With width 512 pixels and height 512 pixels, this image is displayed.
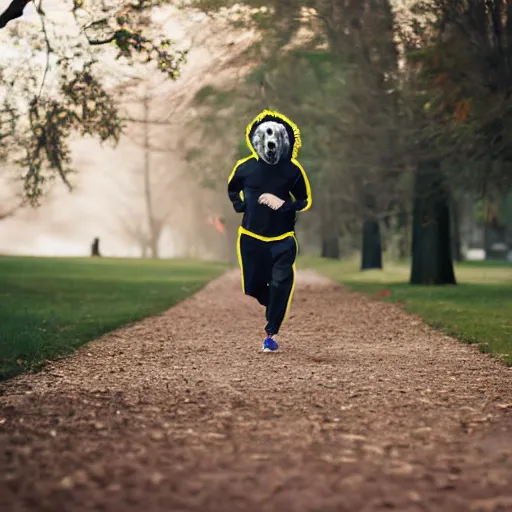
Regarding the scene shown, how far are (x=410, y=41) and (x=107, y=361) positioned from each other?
40.4ft

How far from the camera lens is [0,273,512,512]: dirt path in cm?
448

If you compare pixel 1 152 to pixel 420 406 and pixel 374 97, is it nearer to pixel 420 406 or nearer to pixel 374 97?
pixel 374 97

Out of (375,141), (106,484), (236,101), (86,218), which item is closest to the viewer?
(106,484)

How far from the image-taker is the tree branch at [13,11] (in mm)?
13391

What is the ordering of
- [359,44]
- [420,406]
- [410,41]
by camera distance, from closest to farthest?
[420,406]
[410,41]
[359,44]

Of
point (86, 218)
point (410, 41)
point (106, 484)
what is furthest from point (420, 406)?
point (86, 218)

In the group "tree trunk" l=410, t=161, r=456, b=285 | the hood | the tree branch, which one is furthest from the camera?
"tree trunk" l=410, t=161, r=456, b=285

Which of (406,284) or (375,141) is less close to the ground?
(375,141)

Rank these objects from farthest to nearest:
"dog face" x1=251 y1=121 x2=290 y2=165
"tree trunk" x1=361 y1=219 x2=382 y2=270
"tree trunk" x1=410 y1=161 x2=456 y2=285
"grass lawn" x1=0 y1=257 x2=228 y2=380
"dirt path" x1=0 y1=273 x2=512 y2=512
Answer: "tree trunk" x1=361 y1=219 x2=382 y2=270
"tree trunk" x1=410 y1=161 x2=456 y2=285
"grass lawn" x1=0 y1=257 x2=228 y2=380
"dog face" x1=251 y1=121 x2=290 y2=165
"dirt path" x1=0 y1=273 x2=512 y2=512

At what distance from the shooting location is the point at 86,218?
77625 millimetres

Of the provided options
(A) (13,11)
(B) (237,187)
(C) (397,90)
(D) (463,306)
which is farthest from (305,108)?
(B) (237,187)

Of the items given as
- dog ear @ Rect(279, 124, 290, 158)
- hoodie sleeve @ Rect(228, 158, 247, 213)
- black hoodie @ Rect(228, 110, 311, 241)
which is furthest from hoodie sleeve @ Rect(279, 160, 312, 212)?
hoodie sleeve @ Rect(228, 158, 247, 213)

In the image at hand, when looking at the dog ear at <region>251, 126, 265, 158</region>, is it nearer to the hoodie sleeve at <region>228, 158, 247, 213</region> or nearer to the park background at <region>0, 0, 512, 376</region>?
the hoodie sleeve at <region>228, 158, 247, 213</region>

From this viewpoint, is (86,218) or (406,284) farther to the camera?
(86,218)
